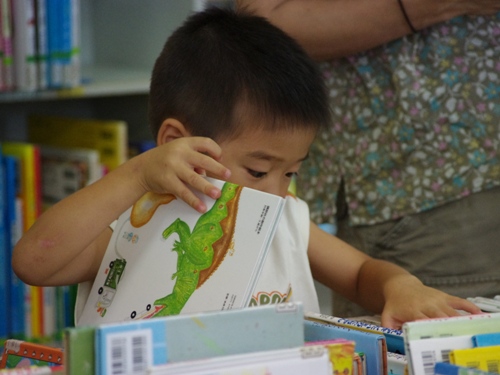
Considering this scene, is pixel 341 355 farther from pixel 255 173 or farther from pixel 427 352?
pixel 255 173

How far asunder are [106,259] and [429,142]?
24.8 inches

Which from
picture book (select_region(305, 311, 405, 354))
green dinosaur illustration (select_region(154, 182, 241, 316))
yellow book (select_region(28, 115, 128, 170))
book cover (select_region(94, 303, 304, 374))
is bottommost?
picture book (select_region(305, 311, 405, 354))

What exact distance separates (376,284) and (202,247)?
1.45ft

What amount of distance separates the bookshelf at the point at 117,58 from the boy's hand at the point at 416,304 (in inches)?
53.3

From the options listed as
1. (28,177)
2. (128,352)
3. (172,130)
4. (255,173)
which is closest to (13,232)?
(28,177)

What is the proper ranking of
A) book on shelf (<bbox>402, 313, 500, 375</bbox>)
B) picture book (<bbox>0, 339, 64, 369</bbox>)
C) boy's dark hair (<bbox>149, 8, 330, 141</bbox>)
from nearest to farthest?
1. book on shelf (<bbox>402, 313, 500, 375</bbox>)
2. picture book (<bbox>0, 339, 64, 369</bbox>)
3. boy's dark hair (<bbox>149, 8, 330, 141</bbox>)

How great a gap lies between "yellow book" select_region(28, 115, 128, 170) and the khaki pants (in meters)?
1.09

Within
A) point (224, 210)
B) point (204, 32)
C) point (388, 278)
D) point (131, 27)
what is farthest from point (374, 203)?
point (131, 27)

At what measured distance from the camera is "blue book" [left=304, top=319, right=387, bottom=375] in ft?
2.59

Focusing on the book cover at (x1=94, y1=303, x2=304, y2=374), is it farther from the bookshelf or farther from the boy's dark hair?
the bookshelf

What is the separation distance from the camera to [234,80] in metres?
1.22

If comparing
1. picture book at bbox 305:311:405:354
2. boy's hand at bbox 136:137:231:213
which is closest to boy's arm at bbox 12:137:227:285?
boy's hand at bbox 136:137:231:213

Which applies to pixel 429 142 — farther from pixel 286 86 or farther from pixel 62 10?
pixel 62 10

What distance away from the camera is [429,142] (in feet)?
4.63
